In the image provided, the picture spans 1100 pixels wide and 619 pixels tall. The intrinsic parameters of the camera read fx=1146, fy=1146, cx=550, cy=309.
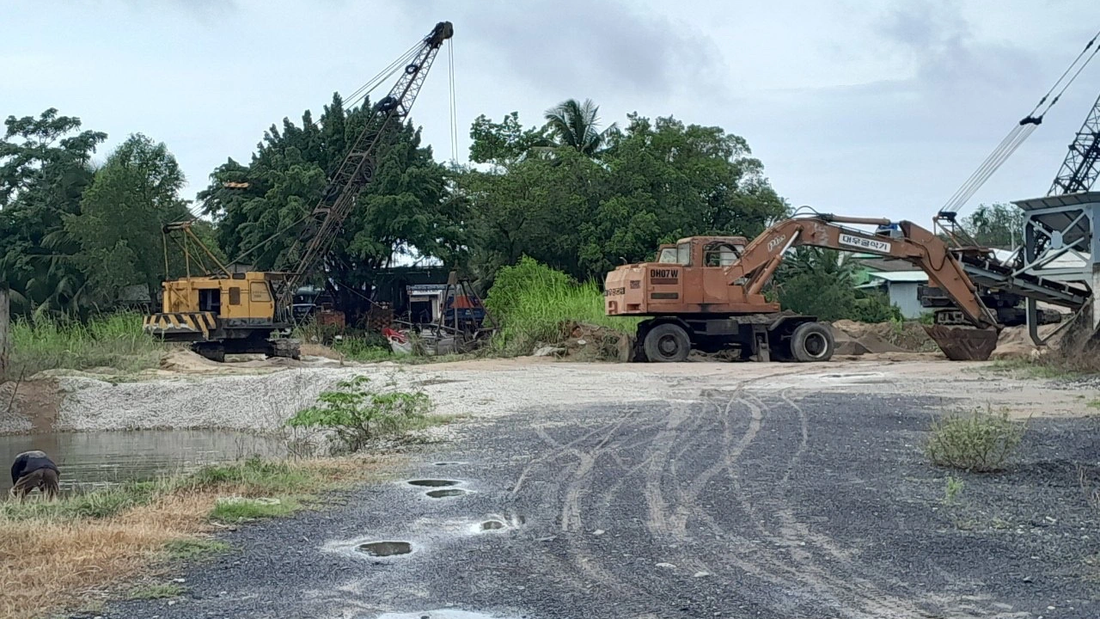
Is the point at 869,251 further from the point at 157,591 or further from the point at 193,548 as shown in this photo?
the point at 157,591

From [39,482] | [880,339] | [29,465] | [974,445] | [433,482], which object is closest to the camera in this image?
[974,445]

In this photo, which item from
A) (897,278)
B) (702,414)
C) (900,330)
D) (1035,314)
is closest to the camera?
(702,414)

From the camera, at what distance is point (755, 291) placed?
26969mm

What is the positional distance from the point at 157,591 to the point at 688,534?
321 centimetres

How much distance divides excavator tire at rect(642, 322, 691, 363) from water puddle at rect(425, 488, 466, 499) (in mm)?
17733

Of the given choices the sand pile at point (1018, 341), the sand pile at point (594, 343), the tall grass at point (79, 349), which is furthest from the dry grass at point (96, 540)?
the sand pile at point (1018, 341)

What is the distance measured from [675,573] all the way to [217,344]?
2871 centimetres

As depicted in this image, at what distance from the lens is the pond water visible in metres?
13.3

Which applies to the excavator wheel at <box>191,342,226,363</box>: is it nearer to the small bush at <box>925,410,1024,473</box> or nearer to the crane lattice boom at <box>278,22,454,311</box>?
the crane lattice boom at <box>278,22,454,311</box>

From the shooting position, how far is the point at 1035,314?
26547mm

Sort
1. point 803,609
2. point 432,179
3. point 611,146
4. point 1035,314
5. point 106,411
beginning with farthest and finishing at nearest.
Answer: point 611,146 → point 432,179 → point 1035,314 → point 106,411 → point 803,609

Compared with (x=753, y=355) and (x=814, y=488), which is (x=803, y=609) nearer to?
(x=814, y=488)

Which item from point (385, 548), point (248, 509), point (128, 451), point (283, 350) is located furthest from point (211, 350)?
point (385, 548)

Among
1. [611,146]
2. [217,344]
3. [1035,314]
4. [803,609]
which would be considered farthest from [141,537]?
[611,146]
